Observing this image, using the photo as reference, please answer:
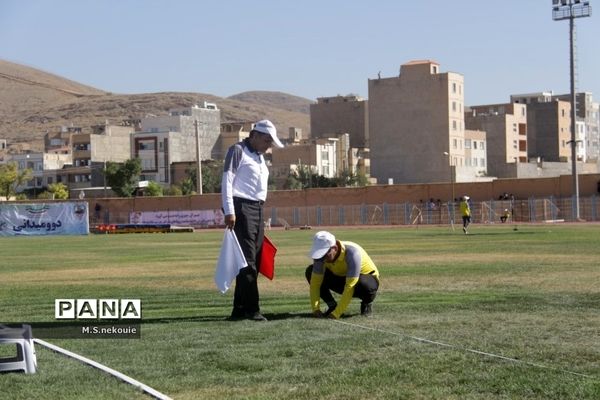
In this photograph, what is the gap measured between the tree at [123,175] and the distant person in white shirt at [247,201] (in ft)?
368

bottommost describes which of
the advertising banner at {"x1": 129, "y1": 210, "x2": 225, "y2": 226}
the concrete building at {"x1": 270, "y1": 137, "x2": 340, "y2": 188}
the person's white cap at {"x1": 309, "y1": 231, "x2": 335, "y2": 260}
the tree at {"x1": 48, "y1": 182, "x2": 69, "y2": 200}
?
the advertising banner at {"x1": 129, "y1": 210, "x2": 225, "y2": 226}

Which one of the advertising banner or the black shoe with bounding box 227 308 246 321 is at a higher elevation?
the black shoe with bounding box 227 308 246 321

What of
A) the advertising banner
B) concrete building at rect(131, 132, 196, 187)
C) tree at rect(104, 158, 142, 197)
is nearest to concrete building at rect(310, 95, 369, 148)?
concrete building at rect(131, 132, 196, 187)

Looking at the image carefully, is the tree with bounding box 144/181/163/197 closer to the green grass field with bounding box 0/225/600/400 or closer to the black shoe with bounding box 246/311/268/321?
the green grass field with bounding box 0/225/600/400

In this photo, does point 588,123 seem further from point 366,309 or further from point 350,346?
point 350,346

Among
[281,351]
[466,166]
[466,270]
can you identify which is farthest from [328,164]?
[281,351]

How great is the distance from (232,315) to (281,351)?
2629mm

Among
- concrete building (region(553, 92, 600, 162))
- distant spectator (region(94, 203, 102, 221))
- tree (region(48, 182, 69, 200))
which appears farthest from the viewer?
concrete building (region(553, 92, 600, 162))

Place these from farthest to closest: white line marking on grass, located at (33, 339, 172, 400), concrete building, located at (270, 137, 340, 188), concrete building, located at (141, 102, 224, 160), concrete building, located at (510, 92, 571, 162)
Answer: concrete building, located at (141, 102, 224, 160), concrete building, located at (510, 92, 571, 162), concrete building, located at (270, 137, 340, 188), white line marking on grass, located at (33, 339, 172, 400)

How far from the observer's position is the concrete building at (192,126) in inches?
6344

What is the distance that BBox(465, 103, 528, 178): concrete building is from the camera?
486ft

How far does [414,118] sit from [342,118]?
4335 centimetres

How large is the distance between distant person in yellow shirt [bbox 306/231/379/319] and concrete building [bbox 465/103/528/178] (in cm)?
13577

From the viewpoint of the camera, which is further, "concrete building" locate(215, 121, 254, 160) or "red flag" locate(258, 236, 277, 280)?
"concrete building" locate(215, 121, 254, 160)
